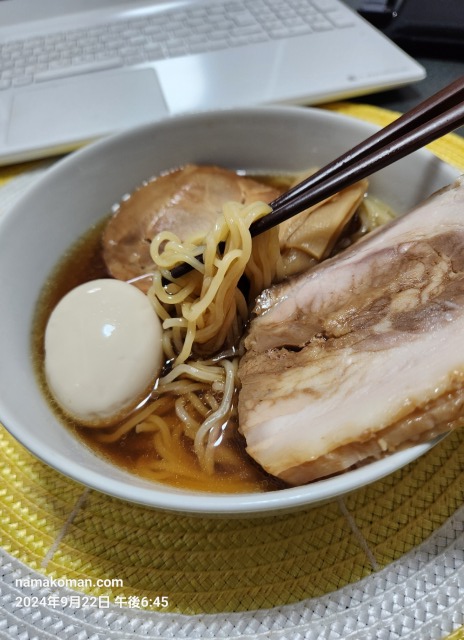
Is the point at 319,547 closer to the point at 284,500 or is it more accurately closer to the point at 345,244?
the point at 284,500

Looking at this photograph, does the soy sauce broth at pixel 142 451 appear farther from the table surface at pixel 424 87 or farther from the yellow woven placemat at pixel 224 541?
the table surface at pixel 424 87

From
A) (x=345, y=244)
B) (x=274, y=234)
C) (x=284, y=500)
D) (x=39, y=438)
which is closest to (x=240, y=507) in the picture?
(x=284, y=500)

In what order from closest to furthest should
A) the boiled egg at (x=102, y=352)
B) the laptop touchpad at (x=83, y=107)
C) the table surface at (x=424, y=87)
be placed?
the boiled egg at (x=102, y=352) → the laptop touchpad at (x=83, y=107) → the table surface at (x=424, y=87)

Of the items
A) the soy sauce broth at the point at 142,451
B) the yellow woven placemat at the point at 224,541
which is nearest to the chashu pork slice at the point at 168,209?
the soy sauce broth at the point at 142,451

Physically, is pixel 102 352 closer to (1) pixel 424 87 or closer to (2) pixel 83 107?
(2) pixel 83 107

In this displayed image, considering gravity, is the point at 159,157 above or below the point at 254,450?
above

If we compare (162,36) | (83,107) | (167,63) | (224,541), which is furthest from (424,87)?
(224,541)
